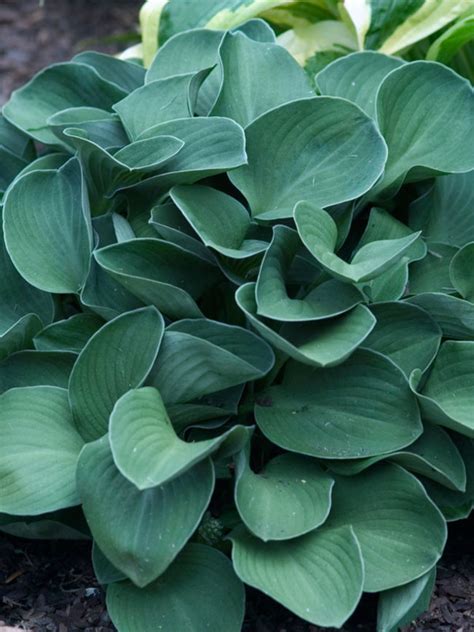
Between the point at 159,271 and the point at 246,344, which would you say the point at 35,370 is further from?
the point at 246,344

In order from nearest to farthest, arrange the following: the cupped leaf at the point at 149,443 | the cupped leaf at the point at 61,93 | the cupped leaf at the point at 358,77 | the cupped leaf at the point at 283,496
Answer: the cupped leaf at the point at 149,443 → the cupped leaf at the point at 283,496 → the cupped leaf at the point at 358,77 → the cupped leaf at the point at 61,93

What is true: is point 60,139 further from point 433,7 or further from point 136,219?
point 433,7

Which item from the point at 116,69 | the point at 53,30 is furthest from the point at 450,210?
the point at 53,30

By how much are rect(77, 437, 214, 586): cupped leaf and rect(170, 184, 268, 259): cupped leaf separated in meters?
0.37

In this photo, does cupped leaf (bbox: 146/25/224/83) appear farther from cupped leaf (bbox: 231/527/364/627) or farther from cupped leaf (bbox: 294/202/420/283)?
cupped leaf (bbox: 231/527/364/627)

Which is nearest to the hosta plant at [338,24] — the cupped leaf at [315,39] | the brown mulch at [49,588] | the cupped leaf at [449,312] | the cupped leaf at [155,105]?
the cupped leaf at [315,39]

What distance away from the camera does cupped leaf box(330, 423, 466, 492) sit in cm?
139

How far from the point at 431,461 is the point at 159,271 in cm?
52

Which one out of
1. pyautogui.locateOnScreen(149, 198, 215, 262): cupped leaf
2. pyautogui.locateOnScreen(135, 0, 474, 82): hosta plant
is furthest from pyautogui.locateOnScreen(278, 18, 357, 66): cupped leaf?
pyautogui.locateOnScreen(149, 198, 215, 262): cupped leaf

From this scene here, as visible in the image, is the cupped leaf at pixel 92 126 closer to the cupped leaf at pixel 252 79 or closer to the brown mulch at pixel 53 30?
the cupped leaf at pixel 252 79

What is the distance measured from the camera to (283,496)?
4.43 feet

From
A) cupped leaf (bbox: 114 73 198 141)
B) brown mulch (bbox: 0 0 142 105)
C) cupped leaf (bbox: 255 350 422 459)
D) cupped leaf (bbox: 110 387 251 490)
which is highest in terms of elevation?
cupped leaf (bbox: 114 73 198 141)

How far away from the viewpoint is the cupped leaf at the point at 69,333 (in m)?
1.54

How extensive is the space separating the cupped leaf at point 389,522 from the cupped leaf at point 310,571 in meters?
0.05
